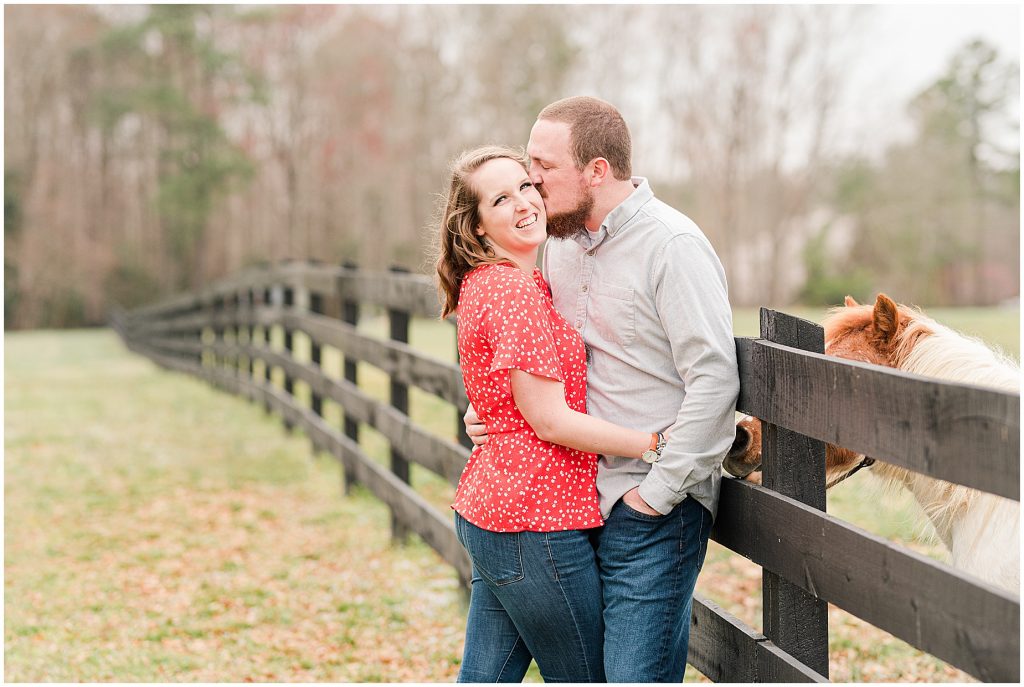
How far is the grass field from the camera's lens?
12.4 ft

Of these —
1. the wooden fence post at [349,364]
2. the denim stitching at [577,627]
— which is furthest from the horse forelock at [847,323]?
the wooden fence post at [349,364]

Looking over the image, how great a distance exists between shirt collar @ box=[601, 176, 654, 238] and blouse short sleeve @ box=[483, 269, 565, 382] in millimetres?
247

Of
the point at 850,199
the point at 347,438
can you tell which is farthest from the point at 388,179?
the point at 347,438

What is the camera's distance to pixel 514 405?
2.35m

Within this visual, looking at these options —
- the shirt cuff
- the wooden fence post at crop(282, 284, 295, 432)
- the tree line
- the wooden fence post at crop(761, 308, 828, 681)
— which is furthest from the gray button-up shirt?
the tree line

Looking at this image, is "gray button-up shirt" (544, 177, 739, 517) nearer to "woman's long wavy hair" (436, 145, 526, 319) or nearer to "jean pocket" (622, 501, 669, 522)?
"jean pocket" (622, 501, 669, 522)

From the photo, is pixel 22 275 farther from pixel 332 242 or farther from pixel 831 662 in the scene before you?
pixel 831 662

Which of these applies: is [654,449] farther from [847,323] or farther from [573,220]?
[847,323]

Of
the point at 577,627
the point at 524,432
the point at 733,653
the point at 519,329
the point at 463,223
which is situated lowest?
the point at 733,653

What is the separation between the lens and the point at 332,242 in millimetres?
32812

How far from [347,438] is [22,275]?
29.8 meters

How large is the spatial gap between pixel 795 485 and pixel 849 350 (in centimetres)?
59

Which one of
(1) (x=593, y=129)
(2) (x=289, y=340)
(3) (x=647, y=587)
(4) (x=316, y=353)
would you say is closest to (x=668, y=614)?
(3) (x=647, y=587)

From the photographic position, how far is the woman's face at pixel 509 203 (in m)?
2.38
